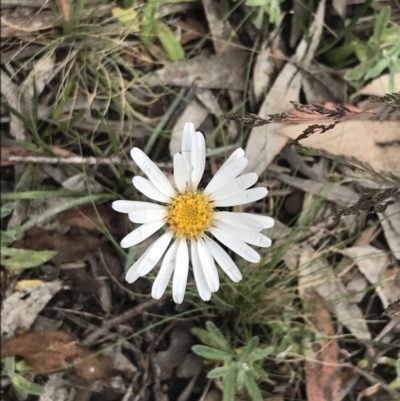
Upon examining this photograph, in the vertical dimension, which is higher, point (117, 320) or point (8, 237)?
point (8, 237)

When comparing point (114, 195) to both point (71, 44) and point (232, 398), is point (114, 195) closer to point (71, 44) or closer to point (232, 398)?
point (71, 44)

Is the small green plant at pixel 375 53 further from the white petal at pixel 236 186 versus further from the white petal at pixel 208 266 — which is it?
the white petal at pixel 208 266

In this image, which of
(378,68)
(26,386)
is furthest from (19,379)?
(378,68)

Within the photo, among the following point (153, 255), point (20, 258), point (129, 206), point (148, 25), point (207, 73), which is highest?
point (148, 25)

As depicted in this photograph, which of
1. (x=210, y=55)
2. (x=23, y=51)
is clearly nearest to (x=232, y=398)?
(x=210, y=55)

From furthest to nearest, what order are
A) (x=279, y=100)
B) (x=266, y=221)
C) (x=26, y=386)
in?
(x=279, y=100) → (x=26, y=386) → (x=266, y=221)

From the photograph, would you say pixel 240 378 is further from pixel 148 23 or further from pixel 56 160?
pixel 148 23
